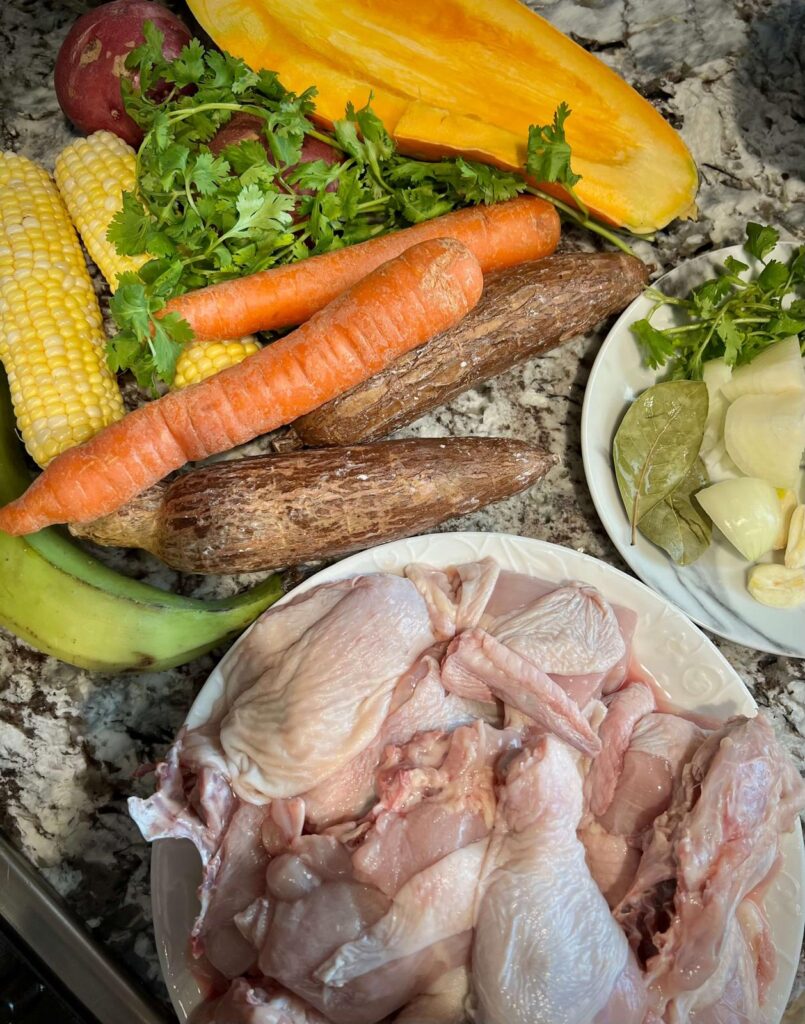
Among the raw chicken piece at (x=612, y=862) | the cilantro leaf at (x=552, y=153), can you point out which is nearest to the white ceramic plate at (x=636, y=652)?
the raw chicken piece at (x=612, y=862)

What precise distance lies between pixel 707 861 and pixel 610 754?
0.24 metres

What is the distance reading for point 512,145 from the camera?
5.13 ft

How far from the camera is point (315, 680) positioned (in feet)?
4.36

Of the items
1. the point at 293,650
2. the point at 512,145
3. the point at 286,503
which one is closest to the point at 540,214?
the point at 512,145

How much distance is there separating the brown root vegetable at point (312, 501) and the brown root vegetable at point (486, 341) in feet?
0.25

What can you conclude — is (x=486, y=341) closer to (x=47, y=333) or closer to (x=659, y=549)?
(x=659, y=549)

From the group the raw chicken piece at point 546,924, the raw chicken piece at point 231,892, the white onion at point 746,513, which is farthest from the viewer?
the white onion at point 746,513

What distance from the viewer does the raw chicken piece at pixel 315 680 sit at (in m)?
1.31

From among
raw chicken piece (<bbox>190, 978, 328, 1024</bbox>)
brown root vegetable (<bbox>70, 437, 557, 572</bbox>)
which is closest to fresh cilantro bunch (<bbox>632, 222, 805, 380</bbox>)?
brown root vegetable (<bbox>70, 437, 557, 572</bbox>)

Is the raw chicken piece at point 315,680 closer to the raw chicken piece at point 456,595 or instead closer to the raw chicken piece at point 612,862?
the raw chicken piece at point 456,595

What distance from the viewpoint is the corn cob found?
4.88 feet

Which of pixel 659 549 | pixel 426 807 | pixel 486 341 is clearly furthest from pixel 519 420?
pixel 426 807

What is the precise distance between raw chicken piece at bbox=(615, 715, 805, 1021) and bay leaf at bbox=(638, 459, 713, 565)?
1.19ft

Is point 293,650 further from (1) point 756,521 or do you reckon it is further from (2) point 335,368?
(1) point 756,521
